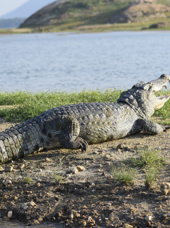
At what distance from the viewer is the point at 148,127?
19.0 ft

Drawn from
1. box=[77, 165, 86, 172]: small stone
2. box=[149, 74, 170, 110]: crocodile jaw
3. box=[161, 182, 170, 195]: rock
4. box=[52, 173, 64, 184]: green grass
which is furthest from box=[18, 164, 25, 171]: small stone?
box=[149, 74, 170, 110]: crocodile jaw

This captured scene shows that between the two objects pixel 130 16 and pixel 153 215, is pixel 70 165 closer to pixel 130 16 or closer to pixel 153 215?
pixel 153 215

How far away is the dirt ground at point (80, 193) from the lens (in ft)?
10.9

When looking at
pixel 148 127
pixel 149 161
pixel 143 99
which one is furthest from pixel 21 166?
pixel 143 99

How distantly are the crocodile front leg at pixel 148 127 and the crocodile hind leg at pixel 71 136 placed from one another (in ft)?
4.30

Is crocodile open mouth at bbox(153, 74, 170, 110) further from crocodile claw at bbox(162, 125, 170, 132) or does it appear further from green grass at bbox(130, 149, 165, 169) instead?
green grass at bbox(130, 149, 165, 169)

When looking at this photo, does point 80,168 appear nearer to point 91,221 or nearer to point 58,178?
point 58,178

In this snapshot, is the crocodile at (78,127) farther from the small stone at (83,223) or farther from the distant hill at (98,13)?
→ the distant hill at (98,13)

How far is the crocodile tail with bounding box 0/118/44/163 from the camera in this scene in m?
4.78

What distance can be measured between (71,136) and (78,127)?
0.23 meters

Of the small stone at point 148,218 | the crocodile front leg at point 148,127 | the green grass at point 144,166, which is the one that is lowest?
the small stone at point 148,218

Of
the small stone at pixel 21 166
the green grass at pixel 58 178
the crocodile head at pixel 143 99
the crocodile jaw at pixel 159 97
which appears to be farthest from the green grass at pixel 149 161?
the crocodile jaw at pixel 159 97

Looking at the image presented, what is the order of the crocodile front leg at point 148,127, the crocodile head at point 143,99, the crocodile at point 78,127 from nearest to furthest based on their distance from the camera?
the crocodile at point 78,127
the crocodile front leg at point 148,127
the crocodile head at point 143,99

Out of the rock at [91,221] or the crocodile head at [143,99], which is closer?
the rock at [91,221]
